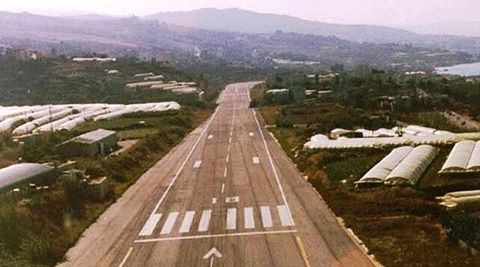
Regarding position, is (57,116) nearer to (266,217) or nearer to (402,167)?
(402,167)

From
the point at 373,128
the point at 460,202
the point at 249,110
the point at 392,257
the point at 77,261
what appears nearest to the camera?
the point at 392,257

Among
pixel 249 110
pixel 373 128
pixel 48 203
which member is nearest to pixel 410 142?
pixel 373 128

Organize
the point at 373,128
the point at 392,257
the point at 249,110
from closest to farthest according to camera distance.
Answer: the point at 392,257, the point at 373,128, the point at 249,110

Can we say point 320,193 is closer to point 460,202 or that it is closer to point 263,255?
point 460,202

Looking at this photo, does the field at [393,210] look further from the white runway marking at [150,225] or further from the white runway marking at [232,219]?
the white runway marking at [150,225]

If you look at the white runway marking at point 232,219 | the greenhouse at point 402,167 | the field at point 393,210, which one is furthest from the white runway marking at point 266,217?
the greenhouse at point 402,167

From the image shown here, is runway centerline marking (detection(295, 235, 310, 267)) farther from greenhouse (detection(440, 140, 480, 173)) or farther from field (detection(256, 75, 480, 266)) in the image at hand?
greenhouse (detection(440, 140, 480, 173))

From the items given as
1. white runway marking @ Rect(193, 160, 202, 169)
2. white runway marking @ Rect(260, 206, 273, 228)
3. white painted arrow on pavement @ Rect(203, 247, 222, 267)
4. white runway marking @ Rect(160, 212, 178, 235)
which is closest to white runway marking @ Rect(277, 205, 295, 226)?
white runway marking @ Rect(260, 206, 273, 228)
